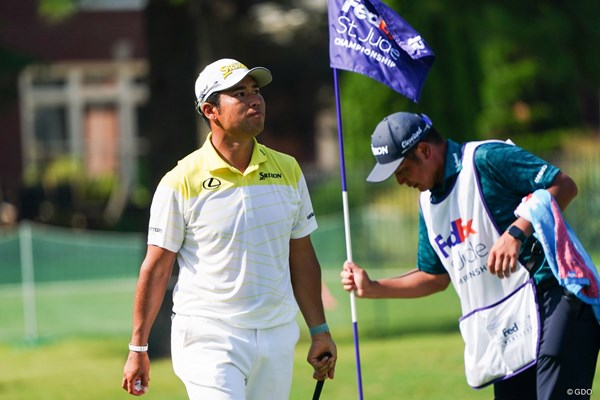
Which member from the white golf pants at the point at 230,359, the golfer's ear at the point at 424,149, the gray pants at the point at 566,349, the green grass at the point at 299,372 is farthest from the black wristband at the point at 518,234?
the green grass at the point at 299,372

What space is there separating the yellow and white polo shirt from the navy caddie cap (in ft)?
1.70

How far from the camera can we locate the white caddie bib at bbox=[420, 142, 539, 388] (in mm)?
5367

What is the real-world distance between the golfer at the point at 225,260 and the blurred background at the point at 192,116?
4.92 feet

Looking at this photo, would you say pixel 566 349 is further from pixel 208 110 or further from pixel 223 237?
pixel 208 110

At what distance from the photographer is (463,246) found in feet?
17.9

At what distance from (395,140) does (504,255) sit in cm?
72

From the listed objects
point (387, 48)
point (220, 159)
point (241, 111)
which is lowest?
point (220, 159)

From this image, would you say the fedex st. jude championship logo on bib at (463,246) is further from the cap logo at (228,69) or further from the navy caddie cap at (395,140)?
the cap logo at (228,69)

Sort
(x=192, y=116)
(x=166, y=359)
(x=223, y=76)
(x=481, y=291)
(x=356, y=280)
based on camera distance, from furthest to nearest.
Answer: (x=192, y=116) < (x=166, y=359) < (x=356, y=280) < (x=481, y=291) < (x=223, y=76)

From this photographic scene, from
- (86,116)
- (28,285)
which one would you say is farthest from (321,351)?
(86,116)

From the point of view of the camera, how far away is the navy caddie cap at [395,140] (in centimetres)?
543

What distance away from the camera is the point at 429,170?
5.46 metres

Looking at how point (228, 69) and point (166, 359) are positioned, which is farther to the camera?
point (166, 359)

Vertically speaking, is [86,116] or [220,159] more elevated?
[86,116]
